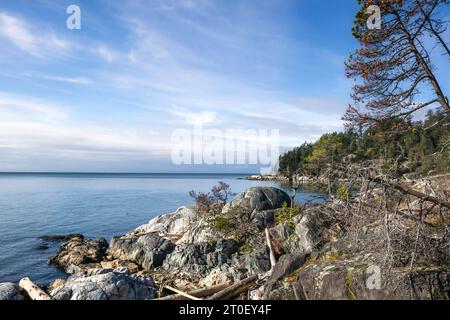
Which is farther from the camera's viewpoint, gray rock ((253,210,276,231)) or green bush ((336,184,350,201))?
gray rock ((253,210,276,231))

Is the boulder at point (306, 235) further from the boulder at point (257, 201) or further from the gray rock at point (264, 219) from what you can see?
the boulder at point (257, 201)

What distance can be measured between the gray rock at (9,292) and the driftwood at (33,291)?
36cm

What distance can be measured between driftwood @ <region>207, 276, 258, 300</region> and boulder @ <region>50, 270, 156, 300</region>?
2.69m

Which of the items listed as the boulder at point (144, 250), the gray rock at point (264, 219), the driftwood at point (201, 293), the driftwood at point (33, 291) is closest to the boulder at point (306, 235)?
the gray rock at point (264, 219)

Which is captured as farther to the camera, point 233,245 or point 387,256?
point 233,245

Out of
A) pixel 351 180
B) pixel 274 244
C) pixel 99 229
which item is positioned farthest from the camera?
pixel 99 229

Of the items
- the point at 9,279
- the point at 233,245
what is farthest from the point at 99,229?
the point at 233,245

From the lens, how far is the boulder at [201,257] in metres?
15.4

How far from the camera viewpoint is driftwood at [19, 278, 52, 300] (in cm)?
1162

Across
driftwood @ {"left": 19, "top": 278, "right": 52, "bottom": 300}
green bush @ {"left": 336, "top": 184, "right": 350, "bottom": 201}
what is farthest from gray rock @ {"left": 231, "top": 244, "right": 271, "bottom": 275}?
driftwood @ {"left": 19, "top": 278, "right": 52, "bottom": 300}

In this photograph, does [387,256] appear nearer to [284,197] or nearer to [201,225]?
[201,225]

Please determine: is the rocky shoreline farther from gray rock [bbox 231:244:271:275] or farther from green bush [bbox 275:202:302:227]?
green bush [bbox 275:202:302:227]
